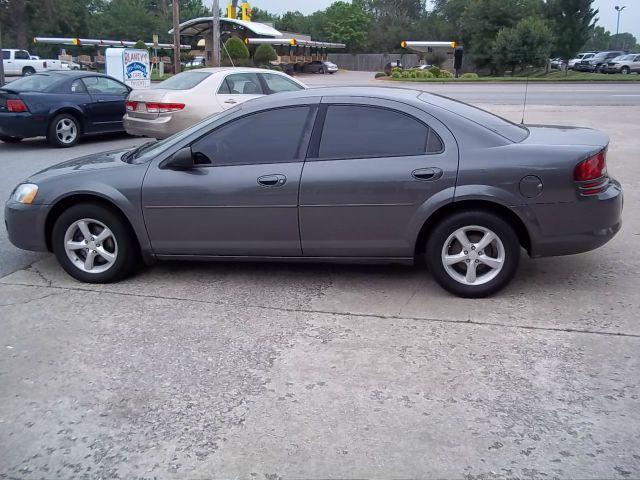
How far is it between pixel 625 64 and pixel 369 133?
177ft

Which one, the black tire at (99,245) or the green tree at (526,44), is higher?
the green tree at (526,44)

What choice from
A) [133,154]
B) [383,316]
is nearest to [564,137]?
[383,316]

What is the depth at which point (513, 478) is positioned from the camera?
9.58ft

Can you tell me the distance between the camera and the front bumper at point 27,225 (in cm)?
547

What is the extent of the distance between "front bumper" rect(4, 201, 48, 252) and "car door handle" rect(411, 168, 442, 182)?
3.02m

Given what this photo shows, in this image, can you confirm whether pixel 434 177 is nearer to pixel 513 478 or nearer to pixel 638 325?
pixel 638 325

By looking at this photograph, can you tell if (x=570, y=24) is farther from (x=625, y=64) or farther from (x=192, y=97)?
(x=192, y=97)

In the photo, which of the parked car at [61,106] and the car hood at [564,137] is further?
the parked car at [61,106]

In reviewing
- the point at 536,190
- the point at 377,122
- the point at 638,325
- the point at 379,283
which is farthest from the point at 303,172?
the point at 638,325

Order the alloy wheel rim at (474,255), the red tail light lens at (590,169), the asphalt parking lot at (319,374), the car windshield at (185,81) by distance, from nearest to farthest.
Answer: the asphalt parking lot at (319,374) < the red tail light lens at (590,169) < the alloy wheel rim at (474,255) < the car windshield at (185,81)

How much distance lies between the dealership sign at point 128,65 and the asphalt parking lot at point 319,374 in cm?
1647

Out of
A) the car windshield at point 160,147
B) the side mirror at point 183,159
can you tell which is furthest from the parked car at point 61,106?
the side mirror at point 183,159

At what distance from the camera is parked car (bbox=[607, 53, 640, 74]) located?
51525 mm

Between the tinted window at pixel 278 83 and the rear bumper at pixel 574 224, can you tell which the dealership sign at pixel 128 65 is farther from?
the rear bumper at pixel 574 224
